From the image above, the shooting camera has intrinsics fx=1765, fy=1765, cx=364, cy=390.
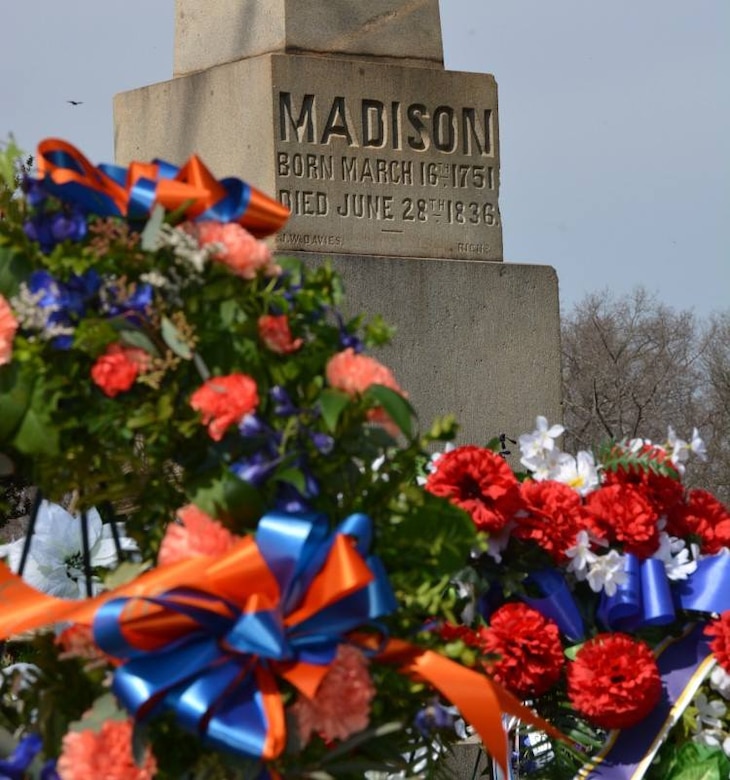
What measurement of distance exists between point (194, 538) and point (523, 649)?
1307mm

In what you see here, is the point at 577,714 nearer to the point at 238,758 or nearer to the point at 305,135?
the point at 238,758

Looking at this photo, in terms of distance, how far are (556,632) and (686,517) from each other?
0.58 meters

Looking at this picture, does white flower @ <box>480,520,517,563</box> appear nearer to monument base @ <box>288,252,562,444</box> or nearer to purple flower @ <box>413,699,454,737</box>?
purple flower @ <box>413,699,454,737</box>

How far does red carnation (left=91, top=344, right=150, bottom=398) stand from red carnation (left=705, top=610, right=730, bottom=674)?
1.72m

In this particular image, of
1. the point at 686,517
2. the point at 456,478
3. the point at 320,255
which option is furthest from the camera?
the point at 320,255

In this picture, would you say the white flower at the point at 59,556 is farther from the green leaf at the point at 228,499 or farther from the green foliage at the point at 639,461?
the green leaf at the point at 228,499

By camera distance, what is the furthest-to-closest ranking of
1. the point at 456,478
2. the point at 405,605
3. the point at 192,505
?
the point at 456,478 < the point at 405,605 < the point at 192,505

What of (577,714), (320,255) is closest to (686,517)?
(577,714)

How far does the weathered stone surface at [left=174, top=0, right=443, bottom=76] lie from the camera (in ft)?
22.6

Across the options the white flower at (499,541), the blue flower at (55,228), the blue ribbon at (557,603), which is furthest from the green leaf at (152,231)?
the blue ribbon at (557,603)

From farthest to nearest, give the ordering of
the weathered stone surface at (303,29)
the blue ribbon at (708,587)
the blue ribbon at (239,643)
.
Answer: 1. the weathered stone surface at (303,29)
2. the blue ribbon at (708,587)
3. the blue ribbon at (239,643)

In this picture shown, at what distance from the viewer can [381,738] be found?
2.73 metres

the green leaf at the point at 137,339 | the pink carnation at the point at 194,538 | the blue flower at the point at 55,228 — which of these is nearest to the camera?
the pink carnation at the point at 194,538

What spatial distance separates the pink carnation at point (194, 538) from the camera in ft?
8.38
